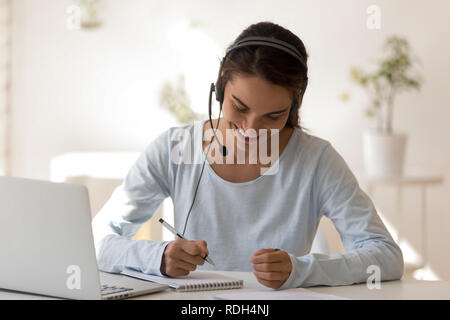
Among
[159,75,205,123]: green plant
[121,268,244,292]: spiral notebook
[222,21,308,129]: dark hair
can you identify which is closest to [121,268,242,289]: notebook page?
[121,268,244,292]: spiral notebook

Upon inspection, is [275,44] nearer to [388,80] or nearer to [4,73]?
[388,80]

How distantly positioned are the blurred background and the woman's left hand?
167 centimetres

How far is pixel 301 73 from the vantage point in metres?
1.43

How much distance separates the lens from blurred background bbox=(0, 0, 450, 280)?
3.14 metres

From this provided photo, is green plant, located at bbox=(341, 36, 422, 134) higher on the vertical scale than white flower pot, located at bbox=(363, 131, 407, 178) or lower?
higher

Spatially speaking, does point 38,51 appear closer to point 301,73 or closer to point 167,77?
point 167,77

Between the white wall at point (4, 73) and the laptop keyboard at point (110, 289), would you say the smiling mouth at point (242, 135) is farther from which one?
the white wall at point (4, 73)

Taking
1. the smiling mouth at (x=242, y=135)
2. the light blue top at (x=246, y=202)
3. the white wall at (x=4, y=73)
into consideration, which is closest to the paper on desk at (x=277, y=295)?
the light blue top at (x=246, y=202)

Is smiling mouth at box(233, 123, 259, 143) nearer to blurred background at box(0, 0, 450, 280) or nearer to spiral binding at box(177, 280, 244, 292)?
spiral binding at box(177, 280, 244, 292)

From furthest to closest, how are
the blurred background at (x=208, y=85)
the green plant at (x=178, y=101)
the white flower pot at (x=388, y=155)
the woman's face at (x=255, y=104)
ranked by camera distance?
the green plant at (x=178, y=101) → the blurred background at (x=208, y=85) → the white flower pot at (x=388, y=155) → the woman's face at (x=255, y=104)

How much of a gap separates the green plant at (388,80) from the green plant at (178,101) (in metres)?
0.77

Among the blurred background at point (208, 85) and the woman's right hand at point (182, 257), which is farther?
the blurred background at point (208, 85)

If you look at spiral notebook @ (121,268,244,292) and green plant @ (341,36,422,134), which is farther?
green plant @ (341,36,422,134)

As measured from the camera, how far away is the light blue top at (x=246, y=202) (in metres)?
1.50
